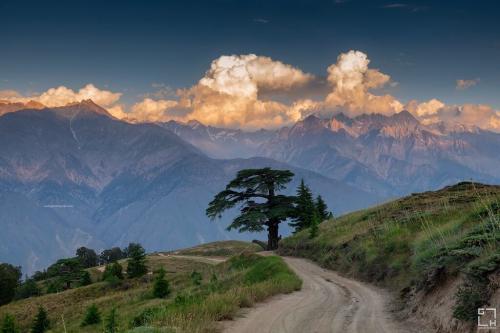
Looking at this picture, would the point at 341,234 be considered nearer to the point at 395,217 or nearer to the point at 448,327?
the point at 395,217

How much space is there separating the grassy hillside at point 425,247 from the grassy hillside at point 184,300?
16.6 ft

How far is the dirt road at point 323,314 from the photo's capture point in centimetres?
1248

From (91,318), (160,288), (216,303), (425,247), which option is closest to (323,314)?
(216,303)

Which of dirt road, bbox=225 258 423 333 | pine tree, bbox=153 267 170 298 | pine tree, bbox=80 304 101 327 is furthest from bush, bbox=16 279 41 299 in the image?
dirt road, bbox=225 258 423 333

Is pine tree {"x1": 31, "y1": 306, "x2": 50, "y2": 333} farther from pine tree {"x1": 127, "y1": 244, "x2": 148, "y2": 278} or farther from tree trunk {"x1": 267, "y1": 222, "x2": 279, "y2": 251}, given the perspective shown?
tree trunk {"x1": 267, "y1": 222, "x2": 279, "y2": 251}

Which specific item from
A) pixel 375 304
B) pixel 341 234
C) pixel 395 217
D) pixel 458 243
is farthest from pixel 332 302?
pixel 341 234

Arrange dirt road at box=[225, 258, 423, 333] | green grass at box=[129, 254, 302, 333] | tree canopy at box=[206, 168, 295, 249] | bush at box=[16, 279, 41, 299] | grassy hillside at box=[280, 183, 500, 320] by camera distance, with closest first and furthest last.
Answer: grassy hillside at box=[280, 183, 500, 320], green grass at box=[129, 254, 302, 333], dirt road at box=[225, 258, 423, 333], tree canopy at box=[206, 168, 295, 249], bush at box=[16, 279, 41, 299]

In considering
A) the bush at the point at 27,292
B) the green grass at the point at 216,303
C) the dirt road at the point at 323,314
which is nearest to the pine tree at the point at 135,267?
the bush at the point at 27,292

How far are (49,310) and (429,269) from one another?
40861 millimetres

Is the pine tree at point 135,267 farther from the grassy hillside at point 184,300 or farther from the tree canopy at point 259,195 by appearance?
the tree canopy at point 259,195

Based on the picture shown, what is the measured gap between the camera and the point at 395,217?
109 feet

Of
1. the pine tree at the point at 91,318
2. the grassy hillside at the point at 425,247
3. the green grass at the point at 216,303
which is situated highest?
the grassy hillside at the point at 425,247

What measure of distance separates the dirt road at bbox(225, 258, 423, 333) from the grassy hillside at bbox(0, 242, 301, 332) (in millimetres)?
682

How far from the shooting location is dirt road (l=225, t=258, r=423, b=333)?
40.9 feet
